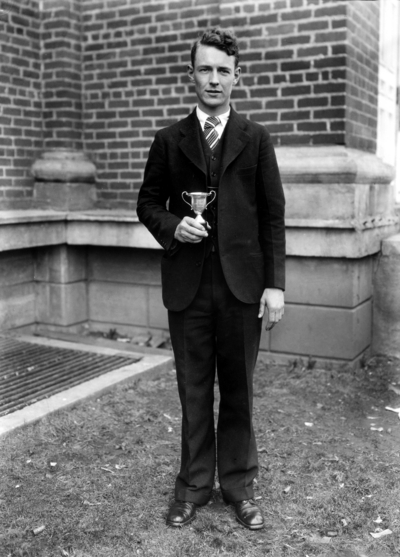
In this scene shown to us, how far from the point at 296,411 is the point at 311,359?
98cm

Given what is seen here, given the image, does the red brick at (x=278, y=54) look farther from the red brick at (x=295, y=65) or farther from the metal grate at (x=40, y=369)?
the metal grate at (x=40, y=369)

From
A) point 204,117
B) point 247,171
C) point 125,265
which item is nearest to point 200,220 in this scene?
point 247,171

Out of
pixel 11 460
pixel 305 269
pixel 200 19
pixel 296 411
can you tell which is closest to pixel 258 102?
pixel 200 19

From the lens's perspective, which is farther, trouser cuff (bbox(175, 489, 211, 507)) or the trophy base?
trouser cuff (bbox(175, 489, 211, 507))

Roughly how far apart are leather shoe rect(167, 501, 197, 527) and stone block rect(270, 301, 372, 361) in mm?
2679

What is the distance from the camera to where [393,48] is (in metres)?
7.36

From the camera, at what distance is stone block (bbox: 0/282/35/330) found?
6387 millimetres

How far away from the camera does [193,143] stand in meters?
3.16

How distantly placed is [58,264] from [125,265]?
25.2 inches

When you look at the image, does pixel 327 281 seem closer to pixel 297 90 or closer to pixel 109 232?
pixel 297 90

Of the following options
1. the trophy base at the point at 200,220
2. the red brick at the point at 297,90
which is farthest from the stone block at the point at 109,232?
the trophy base at the point at 200,220

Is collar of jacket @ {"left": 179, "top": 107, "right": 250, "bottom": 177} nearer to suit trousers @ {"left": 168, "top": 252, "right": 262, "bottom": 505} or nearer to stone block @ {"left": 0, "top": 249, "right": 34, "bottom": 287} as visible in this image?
suit trousers @ {"left": 168, "top": 252, "right": 262, "bottom": 505}

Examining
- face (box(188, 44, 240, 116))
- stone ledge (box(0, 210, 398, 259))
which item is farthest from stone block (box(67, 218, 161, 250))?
face (box(188, 44, 240, 116))

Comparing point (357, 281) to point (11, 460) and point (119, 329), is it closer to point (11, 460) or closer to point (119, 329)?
point (119, 329)
